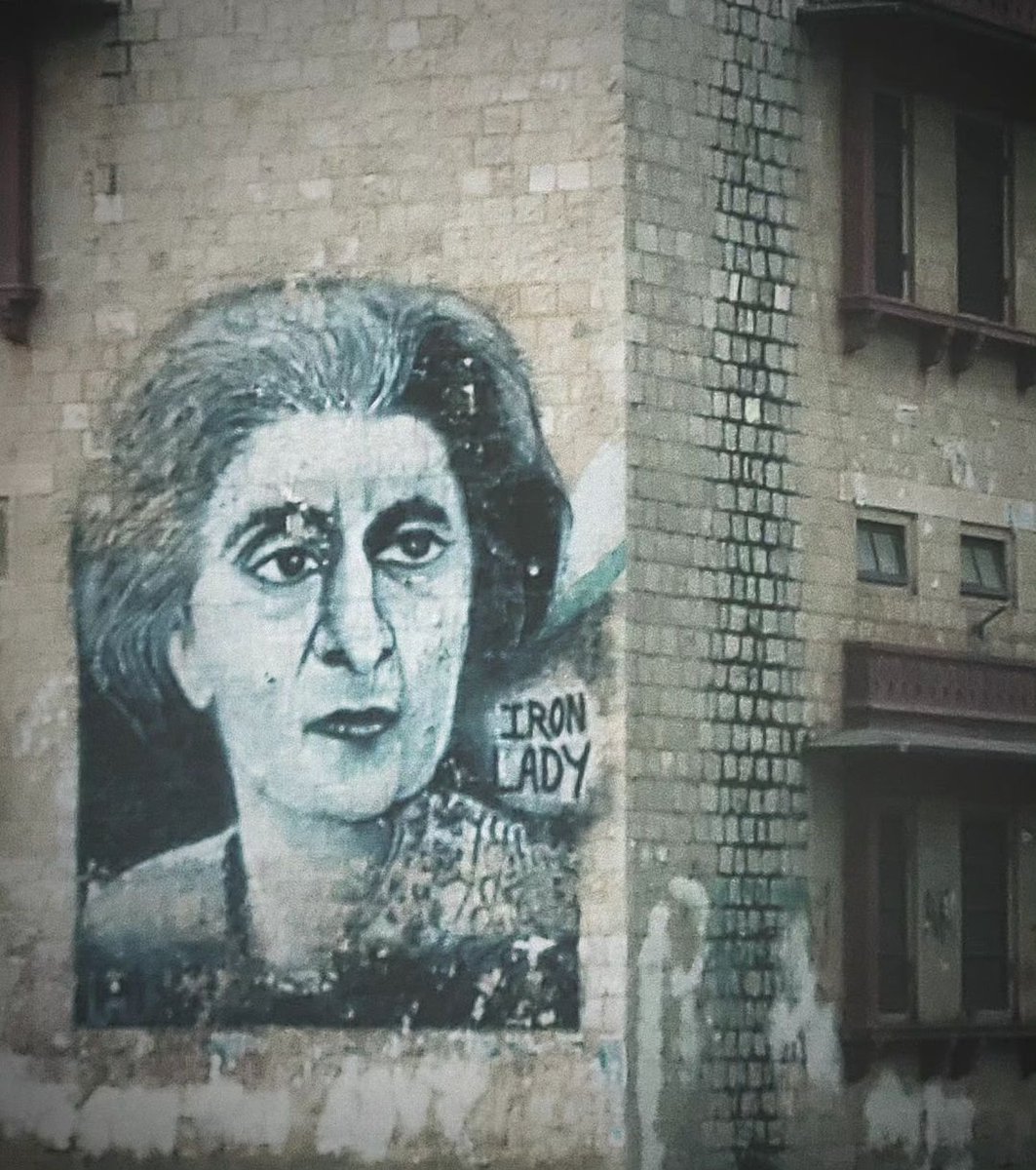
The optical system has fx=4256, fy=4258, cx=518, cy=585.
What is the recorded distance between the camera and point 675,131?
34.8m

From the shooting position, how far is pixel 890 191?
3759 cm

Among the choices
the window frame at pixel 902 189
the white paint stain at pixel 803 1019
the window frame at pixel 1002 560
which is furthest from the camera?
A: the window frame at pixel 1002 560

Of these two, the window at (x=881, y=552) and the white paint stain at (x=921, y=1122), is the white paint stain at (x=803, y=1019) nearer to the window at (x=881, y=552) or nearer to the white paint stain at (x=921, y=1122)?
the white paint stain at (x=921, y=1122)

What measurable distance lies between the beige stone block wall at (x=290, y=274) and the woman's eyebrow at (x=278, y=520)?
1556 mm

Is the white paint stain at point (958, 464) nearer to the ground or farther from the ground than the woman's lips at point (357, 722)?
farther from the ground

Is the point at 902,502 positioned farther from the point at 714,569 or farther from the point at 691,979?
the point at 691,979

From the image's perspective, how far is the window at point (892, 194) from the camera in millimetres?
37344

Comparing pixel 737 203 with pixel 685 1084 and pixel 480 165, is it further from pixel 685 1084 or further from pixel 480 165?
pixel 685 1084

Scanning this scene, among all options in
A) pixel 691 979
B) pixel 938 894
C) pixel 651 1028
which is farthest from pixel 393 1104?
pixel 938 894

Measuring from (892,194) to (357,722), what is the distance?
713cm

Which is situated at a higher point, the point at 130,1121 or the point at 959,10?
the point at 959,10

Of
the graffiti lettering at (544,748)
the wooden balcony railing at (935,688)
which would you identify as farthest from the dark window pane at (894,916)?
the graffiti lettering at (544,748)

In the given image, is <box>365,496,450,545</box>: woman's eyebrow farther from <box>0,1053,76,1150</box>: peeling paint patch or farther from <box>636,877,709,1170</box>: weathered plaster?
<box>0,1053,76,1150</box>: peeling paint patch

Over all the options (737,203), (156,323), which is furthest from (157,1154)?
(737,203)
